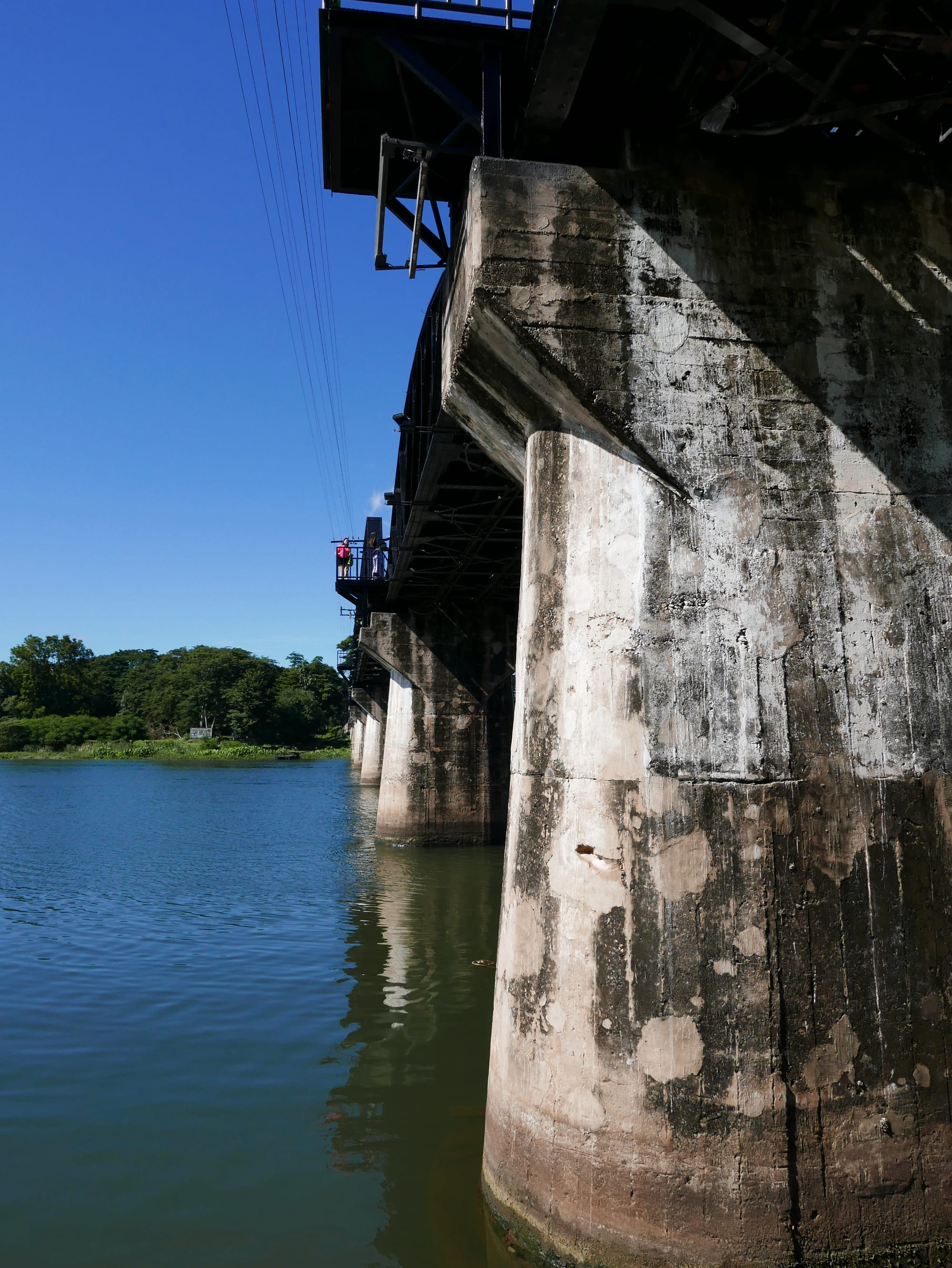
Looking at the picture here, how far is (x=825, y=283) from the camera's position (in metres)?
5.59

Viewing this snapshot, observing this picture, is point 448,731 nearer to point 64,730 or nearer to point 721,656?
point 721,656

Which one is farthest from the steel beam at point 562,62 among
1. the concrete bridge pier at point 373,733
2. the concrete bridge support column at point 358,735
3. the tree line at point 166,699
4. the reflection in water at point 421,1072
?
the tree line at point 166,699

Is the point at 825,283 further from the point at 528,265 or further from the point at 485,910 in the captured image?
the point at 485,910

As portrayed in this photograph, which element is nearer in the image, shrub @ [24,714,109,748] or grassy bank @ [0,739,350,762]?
grassy bank @ [0,739,350,762]

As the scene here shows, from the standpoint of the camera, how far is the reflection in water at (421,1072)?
5211mm

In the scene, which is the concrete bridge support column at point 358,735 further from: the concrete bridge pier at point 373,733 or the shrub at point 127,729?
the shrub at point 127,729

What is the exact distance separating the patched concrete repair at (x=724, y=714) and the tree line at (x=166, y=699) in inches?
3957

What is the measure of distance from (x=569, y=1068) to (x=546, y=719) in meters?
1.92

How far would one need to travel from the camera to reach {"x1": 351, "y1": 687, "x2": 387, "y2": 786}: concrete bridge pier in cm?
4581

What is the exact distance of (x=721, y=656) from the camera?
4973 millimetres

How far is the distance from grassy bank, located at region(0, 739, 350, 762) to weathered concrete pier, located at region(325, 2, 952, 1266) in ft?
294

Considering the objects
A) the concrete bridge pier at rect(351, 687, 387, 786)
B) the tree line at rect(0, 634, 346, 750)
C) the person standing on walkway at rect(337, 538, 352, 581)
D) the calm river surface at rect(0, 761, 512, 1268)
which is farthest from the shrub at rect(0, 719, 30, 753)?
the calm river surface at rect(0, 761, 512, 1268)

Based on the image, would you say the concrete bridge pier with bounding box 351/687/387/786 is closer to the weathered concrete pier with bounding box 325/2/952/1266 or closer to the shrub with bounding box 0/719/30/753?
the weathered concrete pier with bounding box 325/2/952/1266

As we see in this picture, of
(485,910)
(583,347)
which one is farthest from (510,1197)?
(485,910)
